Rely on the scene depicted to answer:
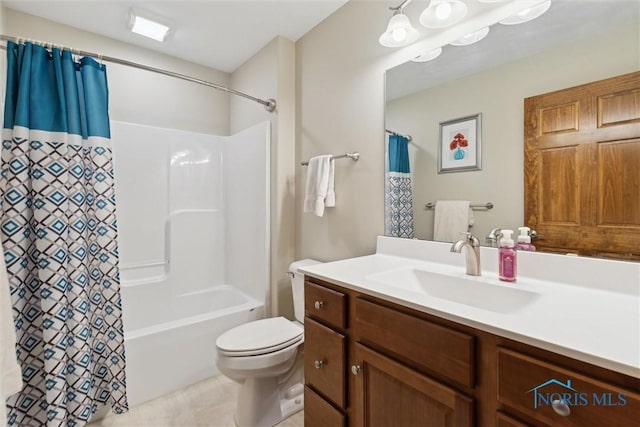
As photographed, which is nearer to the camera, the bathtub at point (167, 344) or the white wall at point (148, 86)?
the bathtub at point (167, 344)

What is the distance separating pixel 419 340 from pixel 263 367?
0.92 metres

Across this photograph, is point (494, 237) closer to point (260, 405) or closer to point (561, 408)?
point (561, 408)

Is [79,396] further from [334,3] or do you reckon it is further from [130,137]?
[334,3]

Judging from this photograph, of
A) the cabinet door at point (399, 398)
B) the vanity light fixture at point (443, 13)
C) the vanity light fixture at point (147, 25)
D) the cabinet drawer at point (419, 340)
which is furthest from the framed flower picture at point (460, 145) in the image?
the vanity light fixture at point (147, 25)

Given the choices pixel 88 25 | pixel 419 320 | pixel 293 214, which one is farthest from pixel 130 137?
pixel 419 320

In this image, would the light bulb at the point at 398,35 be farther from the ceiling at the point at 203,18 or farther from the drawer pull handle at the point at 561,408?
the drawer pull handle at the point at 561,408

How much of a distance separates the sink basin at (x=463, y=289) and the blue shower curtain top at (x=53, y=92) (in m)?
1.56

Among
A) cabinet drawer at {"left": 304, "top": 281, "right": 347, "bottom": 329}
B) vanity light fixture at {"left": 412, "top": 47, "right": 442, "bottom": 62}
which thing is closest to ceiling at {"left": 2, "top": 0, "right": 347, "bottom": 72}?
vanity light fixture at {"left": 412, "top": 47, "right": 442, "bottom": 62}

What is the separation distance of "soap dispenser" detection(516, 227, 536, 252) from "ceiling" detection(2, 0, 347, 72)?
1.59 meters

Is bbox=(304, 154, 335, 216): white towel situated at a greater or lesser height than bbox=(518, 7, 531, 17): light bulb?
lesser

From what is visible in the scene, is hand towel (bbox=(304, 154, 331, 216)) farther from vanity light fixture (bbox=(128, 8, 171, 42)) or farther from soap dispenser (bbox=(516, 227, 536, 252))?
vanity light fixture (bbox=(128, 8, 171, 42))

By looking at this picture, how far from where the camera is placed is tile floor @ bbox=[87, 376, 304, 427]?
1552 millimetres

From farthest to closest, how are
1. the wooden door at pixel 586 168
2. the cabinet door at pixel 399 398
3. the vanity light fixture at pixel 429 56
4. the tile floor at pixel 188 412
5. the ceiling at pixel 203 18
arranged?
the ceiling at pixel 203 18 → the tile floor at pixel 188 412 → the vanity light fixture at pixel 429 56 → the wooden door at pixel 586 168 → the cabinet door at pixel 399 398

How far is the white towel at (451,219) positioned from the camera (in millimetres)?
1250
